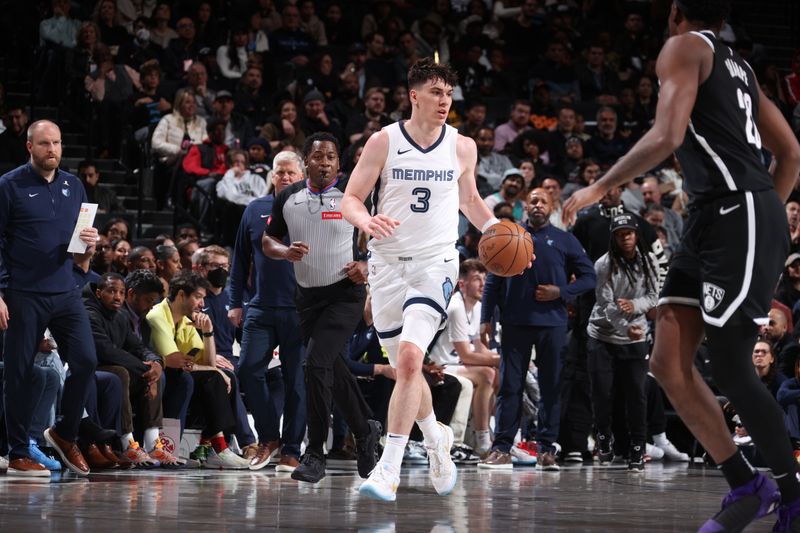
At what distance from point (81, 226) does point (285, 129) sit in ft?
22.1

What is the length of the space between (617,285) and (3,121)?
703cm

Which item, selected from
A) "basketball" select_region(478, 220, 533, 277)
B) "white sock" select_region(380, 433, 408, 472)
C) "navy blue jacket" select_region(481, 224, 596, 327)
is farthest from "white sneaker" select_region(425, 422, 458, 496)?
"navy blue jacket" select_region(481, 224, 596, 327)

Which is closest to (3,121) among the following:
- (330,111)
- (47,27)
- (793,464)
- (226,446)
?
(47,27)

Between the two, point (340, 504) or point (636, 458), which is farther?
point (636, 458)

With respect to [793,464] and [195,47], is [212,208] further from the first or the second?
[793,464]

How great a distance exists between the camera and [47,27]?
14469mm

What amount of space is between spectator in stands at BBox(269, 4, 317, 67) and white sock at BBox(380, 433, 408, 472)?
1093cm

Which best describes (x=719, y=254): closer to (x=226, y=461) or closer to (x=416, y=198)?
(x=416, y=198)

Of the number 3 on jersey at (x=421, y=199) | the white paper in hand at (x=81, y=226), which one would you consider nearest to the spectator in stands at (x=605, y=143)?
the white paper in hand at (x=81, y=226)

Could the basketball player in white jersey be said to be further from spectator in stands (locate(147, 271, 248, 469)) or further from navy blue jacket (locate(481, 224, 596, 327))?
navy blue jacket (locate(481, 224, 596, 327))

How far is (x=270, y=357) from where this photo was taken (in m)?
9.00

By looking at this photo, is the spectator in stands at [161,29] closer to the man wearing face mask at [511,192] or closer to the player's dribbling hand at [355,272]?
the man wearing face mask at [511,192]

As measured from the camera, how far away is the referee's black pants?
24.6 ft

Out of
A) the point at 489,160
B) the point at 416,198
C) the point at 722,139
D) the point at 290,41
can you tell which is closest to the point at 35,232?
the point at 416,198
